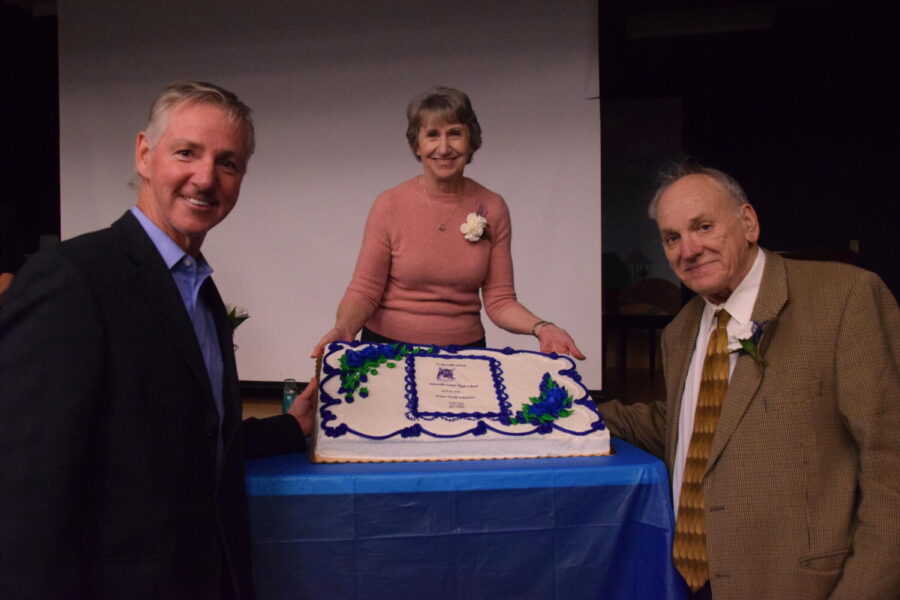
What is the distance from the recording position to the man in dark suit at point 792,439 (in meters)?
1.20

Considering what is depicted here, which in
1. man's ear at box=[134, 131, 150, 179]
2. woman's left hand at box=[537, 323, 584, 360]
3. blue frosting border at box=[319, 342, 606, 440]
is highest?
man's ear at box=[134, 131, 150, 179]

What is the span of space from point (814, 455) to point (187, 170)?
1.29 meters

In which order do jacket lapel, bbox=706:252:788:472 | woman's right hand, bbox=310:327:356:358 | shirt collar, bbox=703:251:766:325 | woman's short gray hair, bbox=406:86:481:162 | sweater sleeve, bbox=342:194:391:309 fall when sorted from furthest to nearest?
sweater sleeve, bbox=342:194:391:309
woman's short gray hair, bbox=406:86:481:162
woman's right hand, bbox=310:327:356:358
shirt collar, bbox=703:251:766:325
jacket lapel, bbox=706:252:788:472

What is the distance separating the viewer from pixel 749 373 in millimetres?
1315

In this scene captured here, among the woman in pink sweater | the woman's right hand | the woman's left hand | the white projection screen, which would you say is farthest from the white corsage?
the white projection screen

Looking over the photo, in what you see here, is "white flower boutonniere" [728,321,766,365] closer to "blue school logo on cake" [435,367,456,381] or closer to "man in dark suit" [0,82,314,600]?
"blue school logo on cake" [435,367,456,381]

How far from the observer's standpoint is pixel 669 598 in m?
1.35

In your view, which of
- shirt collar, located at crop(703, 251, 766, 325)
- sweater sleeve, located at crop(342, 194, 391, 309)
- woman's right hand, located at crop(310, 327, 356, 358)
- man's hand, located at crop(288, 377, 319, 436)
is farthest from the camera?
sweater sleeve, located at crop(342, 194, 391, 309)

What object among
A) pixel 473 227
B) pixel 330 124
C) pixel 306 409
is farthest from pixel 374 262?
pixel 330 124

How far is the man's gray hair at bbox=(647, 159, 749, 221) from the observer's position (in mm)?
1476

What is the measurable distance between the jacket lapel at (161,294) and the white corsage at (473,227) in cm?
117

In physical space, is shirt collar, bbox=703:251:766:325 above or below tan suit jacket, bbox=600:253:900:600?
above

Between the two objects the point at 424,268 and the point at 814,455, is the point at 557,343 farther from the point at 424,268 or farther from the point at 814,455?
the point at 814,455

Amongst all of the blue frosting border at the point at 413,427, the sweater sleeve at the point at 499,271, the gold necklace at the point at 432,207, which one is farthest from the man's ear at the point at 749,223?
the gold necklace at the point at 432,207
